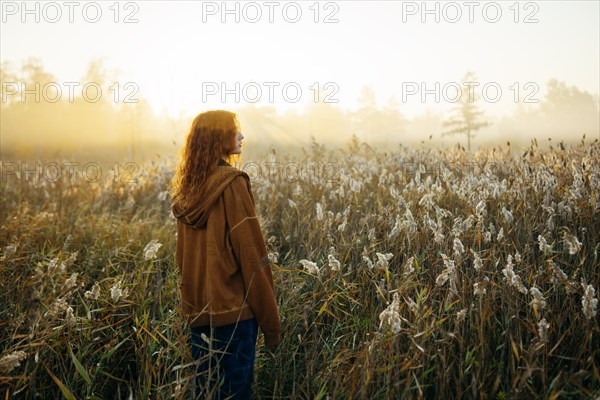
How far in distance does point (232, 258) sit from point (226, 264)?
5cm

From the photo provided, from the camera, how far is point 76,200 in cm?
736

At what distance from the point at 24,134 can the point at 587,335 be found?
59.3 m

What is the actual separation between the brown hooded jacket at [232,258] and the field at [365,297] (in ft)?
1.04

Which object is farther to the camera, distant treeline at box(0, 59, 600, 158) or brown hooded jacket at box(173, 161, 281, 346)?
distant treeline at box(0, 59, 600, 158)

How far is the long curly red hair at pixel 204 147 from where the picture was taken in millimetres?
2516

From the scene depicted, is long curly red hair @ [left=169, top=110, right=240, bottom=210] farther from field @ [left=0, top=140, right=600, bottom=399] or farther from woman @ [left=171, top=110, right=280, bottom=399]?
field @ [left=0, top=140, right=600, bottom=399]

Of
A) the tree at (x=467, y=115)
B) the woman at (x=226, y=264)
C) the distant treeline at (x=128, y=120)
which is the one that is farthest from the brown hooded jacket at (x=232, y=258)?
the tree at (x=467, y=115)

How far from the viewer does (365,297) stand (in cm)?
343

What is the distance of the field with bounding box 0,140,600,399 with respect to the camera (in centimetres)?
247

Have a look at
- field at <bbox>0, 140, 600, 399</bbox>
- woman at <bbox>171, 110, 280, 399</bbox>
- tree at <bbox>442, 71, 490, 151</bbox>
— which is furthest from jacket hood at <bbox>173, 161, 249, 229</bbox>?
tree at <bbox>442, 71, 490, 151</bbox>

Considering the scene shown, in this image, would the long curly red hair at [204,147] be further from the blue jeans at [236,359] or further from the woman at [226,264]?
the blue jeans at [236,359]

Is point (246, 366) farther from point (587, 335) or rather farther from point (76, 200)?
point (76, 200)

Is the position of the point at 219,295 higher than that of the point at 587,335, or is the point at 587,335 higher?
the point at 219,295

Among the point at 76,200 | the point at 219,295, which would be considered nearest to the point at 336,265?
the point at 219,295
